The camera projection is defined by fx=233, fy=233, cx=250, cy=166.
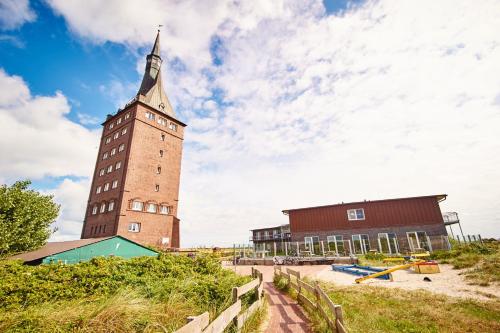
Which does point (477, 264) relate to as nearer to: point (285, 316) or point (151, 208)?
point (285, 316)

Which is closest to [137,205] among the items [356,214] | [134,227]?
[134,227]

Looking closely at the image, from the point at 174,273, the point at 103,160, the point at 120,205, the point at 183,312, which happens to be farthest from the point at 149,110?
the point at 183,312

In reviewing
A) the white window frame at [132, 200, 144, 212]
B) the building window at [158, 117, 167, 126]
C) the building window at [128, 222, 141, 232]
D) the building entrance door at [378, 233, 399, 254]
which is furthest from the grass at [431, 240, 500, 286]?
the building window at [158, 117, 167, 126]

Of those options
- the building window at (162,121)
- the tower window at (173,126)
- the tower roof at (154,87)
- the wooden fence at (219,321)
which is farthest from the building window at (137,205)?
the wooden fence at (219,321)

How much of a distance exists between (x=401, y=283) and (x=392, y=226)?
673 inches

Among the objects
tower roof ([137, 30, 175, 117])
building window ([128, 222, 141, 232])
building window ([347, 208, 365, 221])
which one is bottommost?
building window ([128, 222, 141, 232])

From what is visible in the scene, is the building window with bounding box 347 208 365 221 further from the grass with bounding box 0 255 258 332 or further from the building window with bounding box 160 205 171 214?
the building window with bounding box 160 205 171 214

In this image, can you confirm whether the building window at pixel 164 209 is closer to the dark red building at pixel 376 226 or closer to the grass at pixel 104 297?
the dark red building at pixel 376 226

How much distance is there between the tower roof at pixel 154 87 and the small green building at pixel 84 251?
2292 centimetres

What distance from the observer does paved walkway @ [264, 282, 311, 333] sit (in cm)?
669

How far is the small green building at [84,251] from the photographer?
15.4m

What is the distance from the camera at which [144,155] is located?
108 feet

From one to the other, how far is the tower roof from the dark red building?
28276mm

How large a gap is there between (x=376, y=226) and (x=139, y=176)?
102 feet
